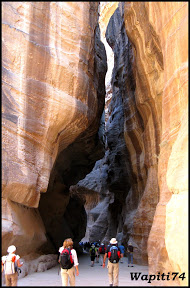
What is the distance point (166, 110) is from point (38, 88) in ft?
15.8

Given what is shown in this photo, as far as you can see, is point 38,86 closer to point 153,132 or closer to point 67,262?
point 153,132

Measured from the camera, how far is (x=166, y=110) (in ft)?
32.5

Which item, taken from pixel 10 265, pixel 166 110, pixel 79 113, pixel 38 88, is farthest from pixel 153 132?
pixel 10 265

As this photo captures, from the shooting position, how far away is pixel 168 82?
9719 millimetres

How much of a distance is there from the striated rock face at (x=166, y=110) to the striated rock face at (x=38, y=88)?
9.40 ft

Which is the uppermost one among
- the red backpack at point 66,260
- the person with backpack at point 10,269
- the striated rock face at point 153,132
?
the striated rock face at point 153,132

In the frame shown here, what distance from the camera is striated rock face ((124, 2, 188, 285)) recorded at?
6637 millimetres

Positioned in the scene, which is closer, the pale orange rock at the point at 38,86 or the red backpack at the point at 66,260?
the red backpack at the point at 66,260

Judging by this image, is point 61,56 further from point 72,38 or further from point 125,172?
point 125,172

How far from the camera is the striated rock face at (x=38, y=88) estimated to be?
9953 mm

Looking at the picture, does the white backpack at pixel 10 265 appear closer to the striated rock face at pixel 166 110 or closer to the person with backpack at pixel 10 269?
the person with backpack at pixel 10 269

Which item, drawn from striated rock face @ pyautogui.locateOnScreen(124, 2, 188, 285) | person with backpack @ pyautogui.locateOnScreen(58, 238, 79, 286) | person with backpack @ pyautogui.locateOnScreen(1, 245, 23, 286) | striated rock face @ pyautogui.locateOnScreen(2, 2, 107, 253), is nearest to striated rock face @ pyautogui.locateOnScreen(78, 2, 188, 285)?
striated rock face @ pyautogui.locateOnScreen(124, 2, 188, 285)

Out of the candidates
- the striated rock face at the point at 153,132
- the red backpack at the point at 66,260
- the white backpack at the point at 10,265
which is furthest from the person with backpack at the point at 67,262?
the striated rock face at the point at 153,132

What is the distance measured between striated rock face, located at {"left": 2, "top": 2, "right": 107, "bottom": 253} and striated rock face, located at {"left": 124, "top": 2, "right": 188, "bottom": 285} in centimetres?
286
